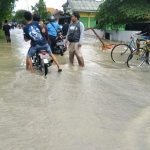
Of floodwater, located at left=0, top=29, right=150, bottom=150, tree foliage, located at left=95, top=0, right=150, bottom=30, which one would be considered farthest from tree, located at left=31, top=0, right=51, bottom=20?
floodwater, located at left=0, top=29, right=150, bottom=150

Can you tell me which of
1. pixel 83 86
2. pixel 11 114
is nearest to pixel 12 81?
pixel 83 86

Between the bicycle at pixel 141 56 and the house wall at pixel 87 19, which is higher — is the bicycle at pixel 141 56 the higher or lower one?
the lower one

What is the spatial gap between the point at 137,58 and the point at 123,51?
1.83 feet

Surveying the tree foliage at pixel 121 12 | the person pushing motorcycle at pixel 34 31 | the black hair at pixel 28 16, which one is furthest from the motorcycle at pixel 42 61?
the tree foliage at pixel 121 12

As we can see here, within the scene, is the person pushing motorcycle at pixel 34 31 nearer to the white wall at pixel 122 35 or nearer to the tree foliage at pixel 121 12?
the tree foliage at pixel 121 12

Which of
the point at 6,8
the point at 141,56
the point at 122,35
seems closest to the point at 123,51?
the point at 141,56

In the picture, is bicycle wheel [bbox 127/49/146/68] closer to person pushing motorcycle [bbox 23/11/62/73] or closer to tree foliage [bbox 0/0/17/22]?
person pushing motorcycle [bbox 23/11/62/73]

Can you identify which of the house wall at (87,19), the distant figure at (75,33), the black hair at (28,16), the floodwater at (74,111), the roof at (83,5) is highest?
the roof at (83,5)

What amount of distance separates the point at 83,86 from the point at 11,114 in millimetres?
2349

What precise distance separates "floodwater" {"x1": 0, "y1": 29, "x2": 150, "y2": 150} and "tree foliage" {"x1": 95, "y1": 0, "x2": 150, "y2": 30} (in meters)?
15.2

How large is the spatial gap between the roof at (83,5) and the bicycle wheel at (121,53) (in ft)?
95.4

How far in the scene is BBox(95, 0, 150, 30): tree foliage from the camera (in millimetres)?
21750

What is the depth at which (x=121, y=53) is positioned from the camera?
32.1 feet

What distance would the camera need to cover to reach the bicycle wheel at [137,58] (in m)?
9.23
